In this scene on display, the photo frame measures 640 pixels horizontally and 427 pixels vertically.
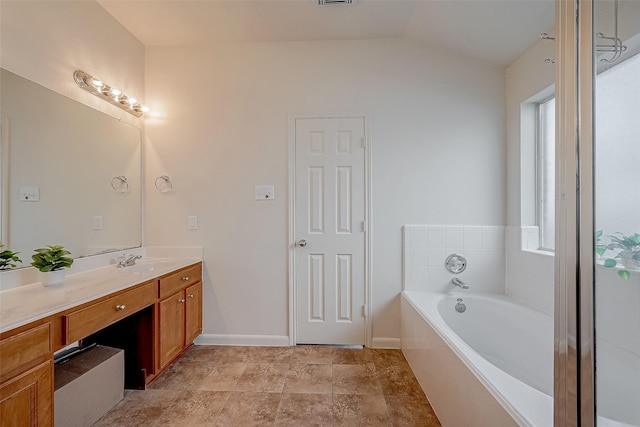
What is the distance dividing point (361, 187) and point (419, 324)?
115 centimetres

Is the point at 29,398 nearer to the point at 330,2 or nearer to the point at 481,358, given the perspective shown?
the point at 481,358

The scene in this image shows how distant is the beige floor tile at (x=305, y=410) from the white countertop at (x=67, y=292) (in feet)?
3.83

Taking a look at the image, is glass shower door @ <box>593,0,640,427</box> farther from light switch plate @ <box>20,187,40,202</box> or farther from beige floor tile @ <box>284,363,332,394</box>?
light switch plate @ <box>20,187,40,202</box>

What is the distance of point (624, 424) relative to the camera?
54 centimetres

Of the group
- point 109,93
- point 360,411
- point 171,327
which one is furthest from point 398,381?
point 109,93

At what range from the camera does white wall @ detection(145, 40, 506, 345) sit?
90.3 inches

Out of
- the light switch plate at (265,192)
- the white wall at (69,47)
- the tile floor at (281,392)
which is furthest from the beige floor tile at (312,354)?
the white wall at (69,47)

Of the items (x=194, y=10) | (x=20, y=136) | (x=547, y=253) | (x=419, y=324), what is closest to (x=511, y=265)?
Result: (x=547, y=253)

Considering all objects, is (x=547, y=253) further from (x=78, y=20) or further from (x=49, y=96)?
(x=78, y=20)

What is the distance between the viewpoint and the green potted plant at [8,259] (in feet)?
4.53

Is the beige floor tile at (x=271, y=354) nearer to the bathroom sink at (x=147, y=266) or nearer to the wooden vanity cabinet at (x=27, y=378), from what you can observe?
the bathroom sink at (x=147, y=266)

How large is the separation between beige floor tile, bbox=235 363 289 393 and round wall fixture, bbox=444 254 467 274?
1.56 m

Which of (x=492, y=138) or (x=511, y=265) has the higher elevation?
(x=492, y=138)

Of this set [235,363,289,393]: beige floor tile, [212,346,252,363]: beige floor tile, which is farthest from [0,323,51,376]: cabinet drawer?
[212,346,252,363]: beige floor tile
